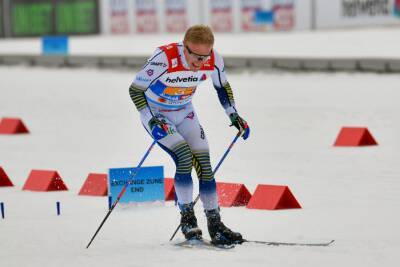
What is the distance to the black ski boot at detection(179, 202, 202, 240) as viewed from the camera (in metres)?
7.44

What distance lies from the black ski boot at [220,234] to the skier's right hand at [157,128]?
64 centimetres

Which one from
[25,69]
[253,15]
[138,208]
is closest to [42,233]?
[138,208]

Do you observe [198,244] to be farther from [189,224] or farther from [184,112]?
[184,112]

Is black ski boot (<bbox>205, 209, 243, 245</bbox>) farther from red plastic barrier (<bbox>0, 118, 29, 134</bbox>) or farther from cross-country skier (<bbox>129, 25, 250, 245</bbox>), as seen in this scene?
red plastic barrier (<bbox>0, 118, 29, 134</bbox>)

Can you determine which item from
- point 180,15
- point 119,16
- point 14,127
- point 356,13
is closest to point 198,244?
point 14,127

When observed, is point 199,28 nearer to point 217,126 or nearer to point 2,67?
point 217,126

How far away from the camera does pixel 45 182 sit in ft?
33.8

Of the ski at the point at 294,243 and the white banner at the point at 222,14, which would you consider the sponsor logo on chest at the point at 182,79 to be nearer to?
the ski at the point at 294,243

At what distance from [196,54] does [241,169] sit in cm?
413

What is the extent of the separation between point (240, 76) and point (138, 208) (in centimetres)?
1474

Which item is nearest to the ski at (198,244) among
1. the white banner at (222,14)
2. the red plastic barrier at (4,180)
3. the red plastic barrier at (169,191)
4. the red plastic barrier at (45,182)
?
the red plastic barrier at (169,191)

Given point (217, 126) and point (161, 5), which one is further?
point (161, 5)

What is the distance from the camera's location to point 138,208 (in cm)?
902

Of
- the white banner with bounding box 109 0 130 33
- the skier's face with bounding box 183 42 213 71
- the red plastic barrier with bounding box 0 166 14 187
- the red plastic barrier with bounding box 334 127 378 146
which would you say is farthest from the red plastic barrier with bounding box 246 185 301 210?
the white banner with bounding box 109 0 130 33
